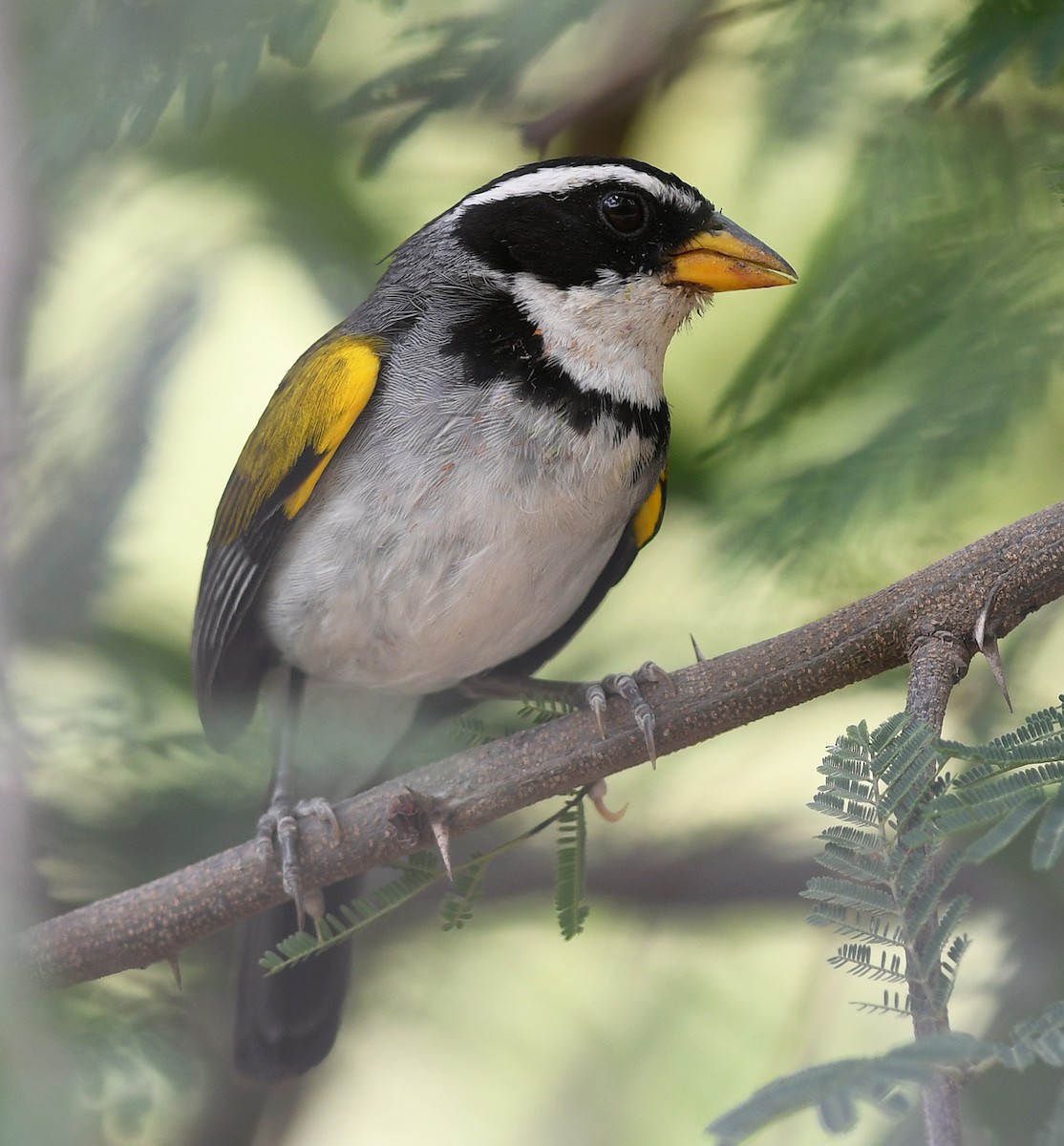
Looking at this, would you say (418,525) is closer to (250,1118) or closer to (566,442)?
(566,442)

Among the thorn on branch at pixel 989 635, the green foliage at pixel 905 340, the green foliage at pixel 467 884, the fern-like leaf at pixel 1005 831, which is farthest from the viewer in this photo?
the green foliage at pixel 467 884

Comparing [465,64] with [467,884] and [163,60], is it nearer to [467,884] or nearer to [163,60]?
[163,60]

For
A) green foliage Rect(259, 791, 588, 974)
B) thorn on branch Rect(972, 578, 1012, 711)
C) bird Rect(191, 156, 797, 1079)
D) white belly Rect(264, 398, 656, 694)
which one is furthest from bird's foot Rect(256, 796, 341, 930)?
thorn on branch Rect(972, 578, 1012, 711)

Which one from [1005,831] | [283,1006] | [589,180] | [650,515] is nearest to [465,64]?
[589,180]

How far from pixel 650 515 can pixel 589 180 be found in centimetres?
80

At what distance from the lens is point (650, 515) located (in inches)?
132

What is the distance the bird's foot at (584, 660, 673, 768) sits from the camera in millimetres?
2576

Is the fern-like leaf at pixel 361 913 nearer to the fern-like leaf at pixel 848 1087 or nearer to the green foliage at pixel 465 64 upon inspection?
the fern-like leaf at pixel 848 1087

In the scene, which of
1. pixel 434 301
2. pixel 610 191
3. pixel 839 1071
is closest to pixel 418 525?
pixel 434 301

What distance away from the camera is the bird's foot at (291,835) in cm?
289

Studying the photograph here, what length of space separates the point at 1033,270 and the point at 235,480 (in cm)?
205

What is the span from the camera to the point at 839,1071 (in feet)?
4.38

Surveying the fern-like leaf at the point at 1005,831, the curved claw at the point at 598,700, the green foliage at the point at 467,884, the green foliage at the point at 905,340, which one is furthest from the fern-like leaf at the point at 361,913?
the fern-like leaf at the point at 1005,831

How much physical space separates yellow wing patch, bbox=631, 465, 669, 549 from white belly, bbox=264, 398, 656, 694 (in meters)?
0.05
